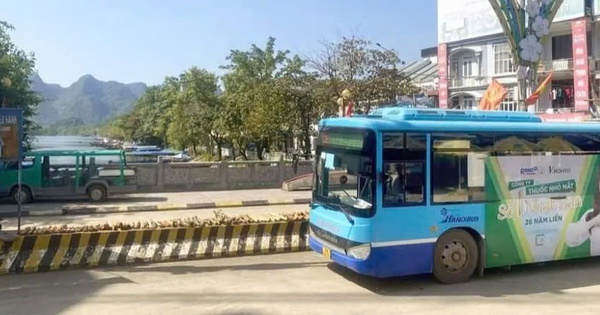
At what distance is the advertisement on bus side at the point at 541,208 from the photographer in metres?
8.39

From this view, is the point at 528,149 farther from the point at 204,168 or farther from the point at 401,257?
the point at 204,168

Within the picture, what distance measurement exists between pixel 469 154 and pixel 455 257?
1.54 metres

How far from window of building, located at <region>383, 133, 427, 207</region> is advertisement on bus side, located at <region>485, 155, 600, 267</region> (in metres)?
1.25

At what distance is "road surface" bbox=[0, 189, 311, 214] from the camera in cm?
1927

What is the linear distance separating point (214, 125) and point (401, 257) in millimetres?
35876

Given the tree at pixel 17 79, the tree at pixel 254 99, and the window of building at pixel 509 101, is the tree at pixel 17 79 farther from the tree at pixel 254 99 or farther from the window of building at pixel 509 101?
the window of building at pixel 509 101

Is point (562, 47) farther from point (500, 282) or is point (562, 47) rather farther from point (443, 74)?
point (500, 282)

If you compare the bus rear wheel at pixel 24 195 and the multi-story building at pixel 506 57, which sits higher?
the multi-story building at pixel 506 57

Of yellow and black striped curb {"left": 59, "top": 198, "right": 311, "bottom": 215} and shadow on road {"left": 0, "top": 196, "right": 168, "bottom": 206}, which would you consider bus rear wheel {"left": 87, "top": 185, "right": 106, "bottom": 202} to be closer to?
shadow on road {"left": 0, "top": 196, "right": 168, "bottom": 206}

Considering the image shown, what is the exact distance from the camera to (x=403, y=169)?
7652 mm

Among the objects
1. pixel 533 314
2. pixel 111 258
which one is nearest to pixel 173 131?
pixel 111 258

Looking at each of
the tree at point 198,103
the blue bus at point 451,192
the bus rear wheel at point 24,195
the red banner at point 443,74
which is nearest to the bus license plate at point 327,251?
the blue bus at point 451,192

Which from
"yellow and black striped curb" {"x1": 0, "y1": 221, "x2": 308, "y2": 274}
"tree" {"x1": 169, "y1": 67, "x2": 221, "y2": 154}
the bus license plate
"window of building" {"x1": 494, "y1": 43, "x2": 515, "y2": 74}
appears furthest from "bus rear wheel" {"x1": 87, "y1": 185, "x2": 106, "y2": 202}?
"window of building" {"x1": 494, "y1": 43, "x2": 515, "y2": 74}

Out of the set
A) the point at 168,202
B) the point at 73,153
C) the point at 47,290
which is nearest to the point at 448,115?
the point at 47,290
